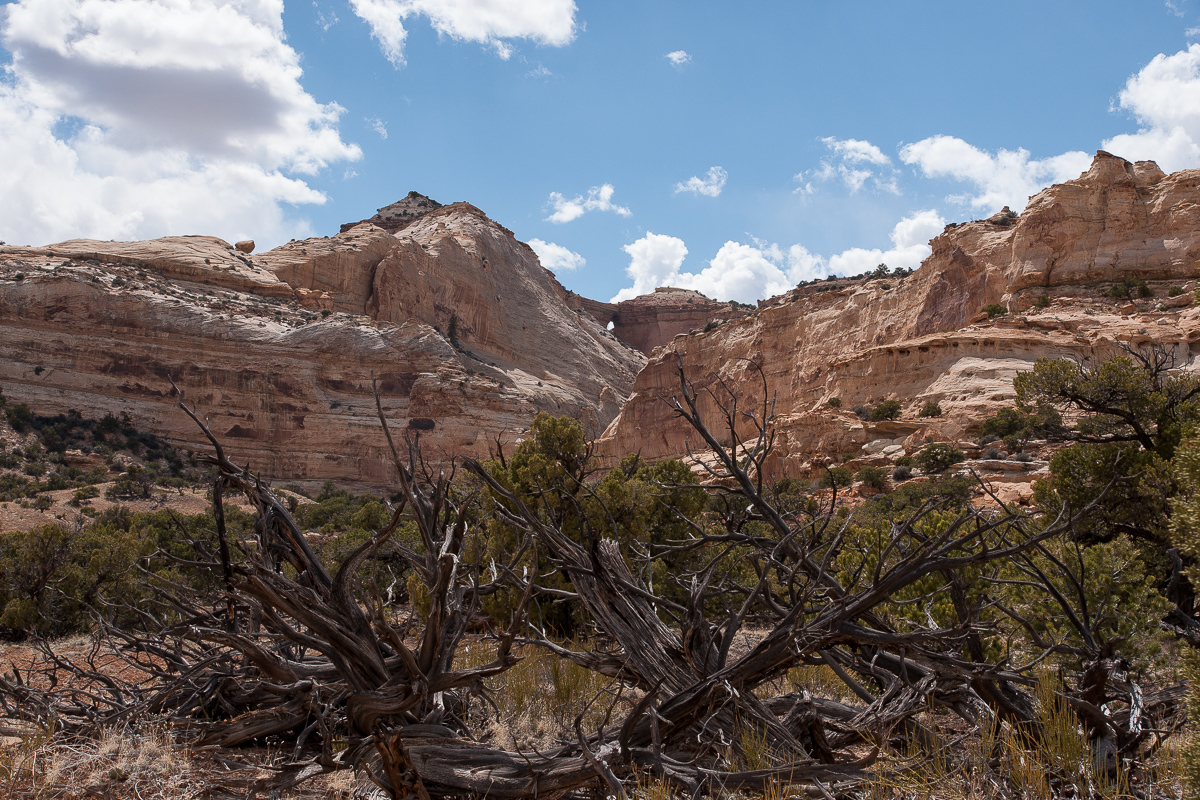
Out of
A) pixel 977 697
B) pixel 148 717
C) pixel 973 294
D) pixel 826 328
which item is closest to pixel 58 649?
pixel 148 717

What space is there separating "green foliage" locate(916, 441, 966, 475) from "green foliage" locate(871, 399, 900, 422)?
22.3 feet

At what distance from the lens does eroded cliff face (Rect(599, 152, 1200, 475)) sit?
30.4 m

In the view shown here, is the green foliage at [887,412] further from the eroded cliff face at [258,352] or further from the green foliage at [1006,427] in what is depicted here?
the eroded cliff face at [258,352]

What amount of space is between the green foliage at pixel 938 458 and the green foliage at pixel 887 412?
680 cm

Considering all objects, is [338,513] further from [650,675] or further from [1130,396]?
[650,675]

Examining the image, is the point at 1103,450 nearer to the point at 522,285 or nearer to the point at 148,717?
the point at 148,717

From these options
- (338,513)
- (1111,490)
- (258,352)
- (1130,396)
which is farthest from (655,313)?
(1111,490)

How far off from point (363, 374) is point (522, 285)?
114 feet

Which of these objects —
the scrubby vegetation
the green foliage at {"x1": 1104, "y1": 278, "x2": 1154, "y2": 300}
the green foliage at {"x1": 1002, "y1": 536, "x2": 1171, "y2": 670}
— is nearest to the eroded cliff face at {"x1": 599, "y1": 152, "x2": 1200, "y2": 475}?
the green foliage at {"x1": 1104, "y1": 278, "x2": 1154, "y2": 300}

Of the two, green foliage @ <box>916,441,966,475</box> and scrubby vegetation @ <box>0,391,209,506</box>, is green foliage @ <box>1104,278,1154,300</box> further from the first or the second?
scrubby vegetation @ <box>0,391,209,506</box>

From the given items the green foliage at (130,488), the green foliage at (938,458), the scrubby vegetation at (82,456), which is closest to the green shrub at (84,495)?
the scrubby vegetation at (82,456)

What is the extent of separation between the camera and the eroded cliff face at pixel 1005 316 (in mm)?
30406

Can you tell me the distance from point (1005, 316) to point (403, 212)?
76.6 meters

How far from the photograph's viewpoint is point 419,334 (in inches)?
2249
